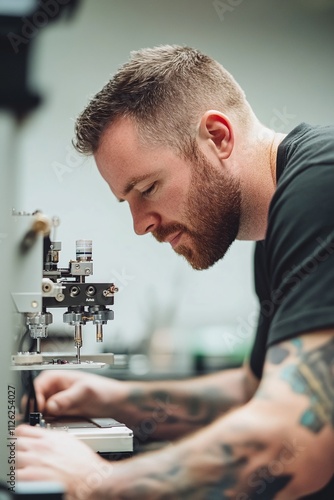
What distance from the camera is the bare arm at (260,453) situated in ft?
3.85

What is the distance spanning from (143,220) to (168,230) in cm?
7

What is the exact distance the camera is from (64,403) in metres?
1.78

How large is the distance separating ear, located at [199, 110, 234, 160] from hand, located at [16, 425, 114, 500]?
0.73m

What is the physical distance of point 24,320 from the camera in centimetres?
154

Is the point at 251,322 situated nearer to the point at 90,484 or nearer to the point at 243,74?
the point at 243,74

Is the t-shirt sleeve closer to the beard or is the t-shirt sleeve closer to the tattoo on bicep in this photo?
the tattoo on bicep

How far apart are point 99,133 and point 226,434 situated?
0.74m

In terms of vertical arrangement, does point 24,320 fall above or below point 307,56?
below

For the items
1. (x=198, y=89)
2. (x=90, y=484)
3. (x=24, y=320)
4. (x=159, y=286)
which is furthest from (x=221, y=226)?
(x=159, y=286)

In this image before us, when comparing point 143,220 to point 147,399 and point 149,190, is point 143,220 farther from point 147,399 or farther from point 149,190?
point 147,399
